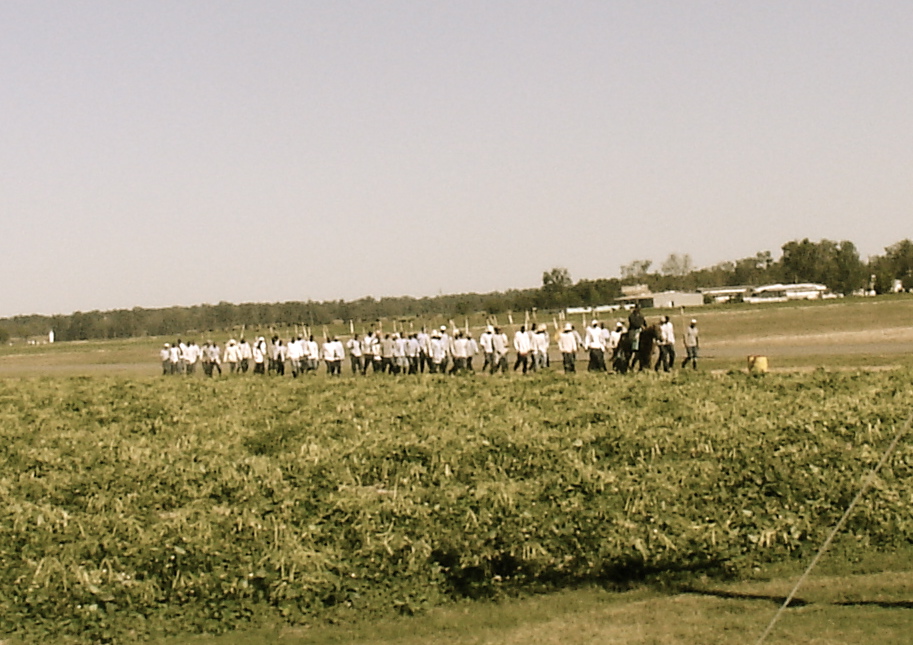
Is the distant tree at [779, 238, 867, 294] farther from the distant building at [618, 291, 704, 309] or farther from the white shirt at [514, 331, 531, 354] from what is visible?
the white shirt at [514, 331, 531, 354]

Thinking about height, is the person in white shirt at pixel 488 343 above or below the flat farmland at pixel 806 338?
Answer: above

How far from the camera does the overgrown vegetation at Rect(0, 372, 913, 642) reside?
10219 mm

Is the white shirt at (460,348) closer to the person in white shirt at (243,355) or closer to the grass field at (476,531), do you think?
the person in white shirt at (243,355)

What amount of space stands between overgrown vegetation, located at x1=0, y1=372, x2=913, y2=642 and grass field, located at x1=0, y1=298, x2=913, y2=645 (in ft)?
0.11

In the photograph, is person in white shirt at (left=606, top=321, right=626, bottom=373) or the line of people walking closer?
→ person in white shirt at (left=606, top=321, right=626, bottom=373)

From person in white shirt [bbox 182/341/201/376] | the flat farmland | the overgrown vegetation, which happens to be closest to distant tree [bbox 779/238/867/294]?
the flat farmland

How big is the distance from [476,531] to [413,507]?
4.01 ft

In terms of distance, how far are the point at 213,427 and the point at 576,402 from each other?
764 cm

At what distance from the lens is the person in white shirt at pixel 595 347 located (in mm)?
35219

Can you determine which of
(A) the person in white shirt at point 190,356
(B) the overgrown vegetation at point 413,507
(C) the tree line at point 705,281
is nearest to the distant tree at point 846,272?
(C) the tree line at point 705,281

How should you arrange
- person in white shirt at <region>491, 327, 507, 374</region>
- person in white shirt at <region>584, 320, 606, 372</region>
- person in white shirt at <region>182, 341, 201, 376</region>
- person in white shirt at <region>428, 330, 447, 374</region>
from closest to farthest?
person in white shirt at <region>584, 320, 606, 372</region>, person in white shirt at <region>491, 327, 507, 374</region>, person in white shirt at <region>428, 330, 447, 374</region>, person in white shirt at <region>182, 341, 201, 376</region>

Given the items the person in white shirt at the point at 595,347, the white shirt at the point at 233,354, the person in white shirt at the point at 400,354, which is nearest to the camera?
the person in white shirt at the point at 595,347

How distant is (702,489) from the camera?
12.8 m

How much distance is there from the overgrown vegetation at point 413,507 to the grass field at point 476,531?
34mm
